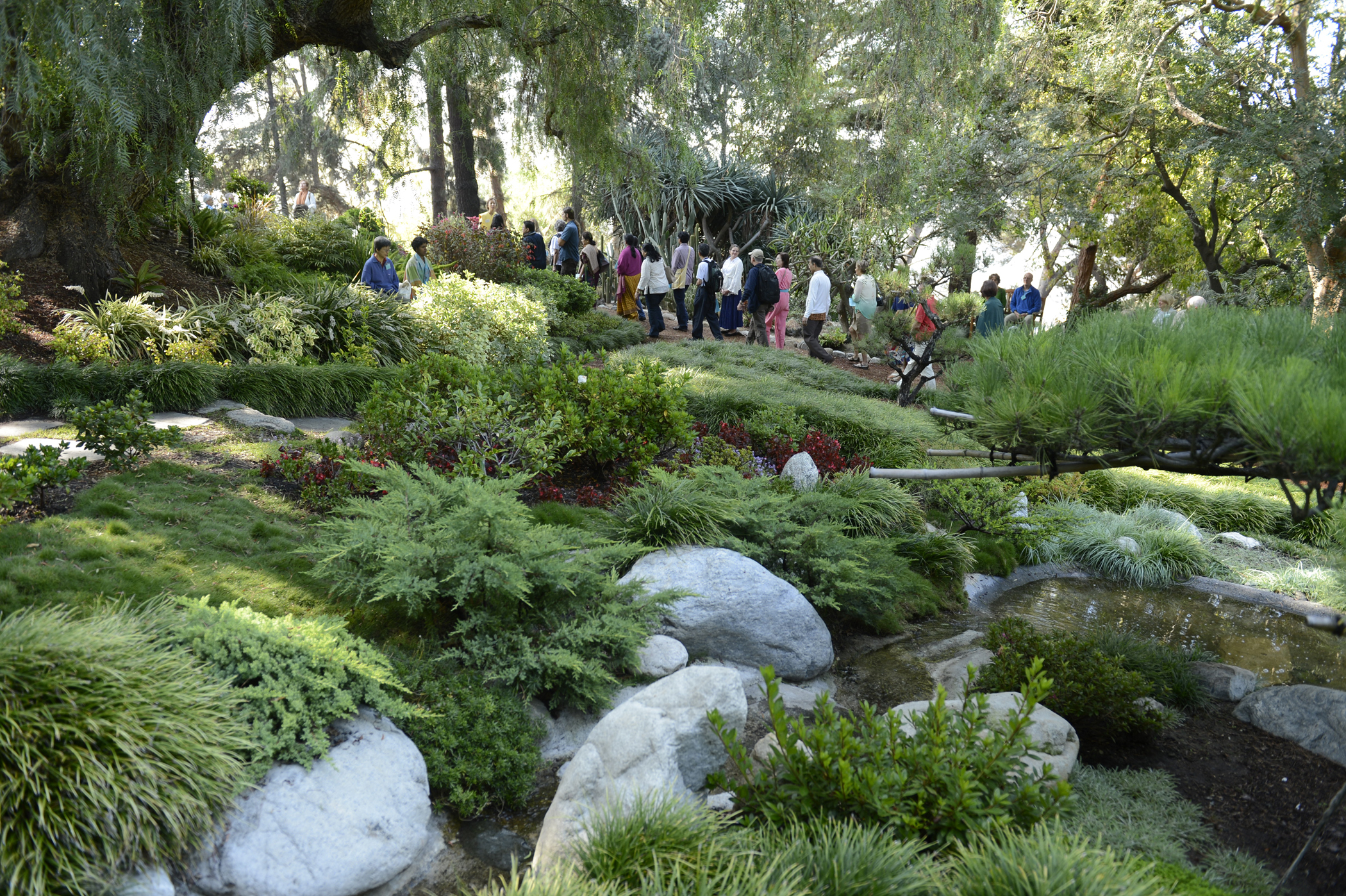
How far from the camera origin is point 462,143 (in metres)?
13.3

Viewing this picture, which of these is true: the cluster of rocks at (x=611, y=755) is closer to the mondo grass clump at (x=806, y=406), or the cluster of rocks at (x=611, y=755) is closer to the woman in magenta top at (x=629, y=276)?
the mondo grass clump at (x=806, y=406)

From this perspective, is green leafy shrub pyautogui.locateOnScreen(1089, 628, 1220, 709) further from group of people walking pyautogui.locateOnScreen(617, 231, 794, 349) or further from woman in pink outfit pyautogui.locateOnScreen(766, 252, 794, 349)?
woman in pink outfit pyautogui.locateOnScreen(766, 252, 794, 349)

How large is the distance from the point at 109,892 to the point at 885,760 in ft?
8.24

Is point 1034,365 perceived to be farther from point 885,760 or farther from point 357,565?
point 357,565

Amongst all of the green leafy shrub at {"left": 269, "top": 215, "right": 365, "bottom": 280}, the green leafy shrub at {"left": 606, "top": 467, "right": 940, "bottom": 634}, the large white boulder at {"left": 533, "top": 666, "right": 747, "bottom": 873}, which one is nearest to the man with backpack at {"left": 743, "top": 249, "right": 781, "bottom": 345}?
the green leafy shrub at {"left": 269, "top": 215, "right": 365, "bottom": 280}

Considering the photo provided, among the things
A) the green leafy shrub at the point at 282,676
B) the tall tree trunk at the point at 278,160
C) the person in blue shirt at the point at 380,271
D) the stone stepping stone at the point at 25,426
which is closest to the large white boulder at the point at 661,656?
the green leafy shrub at the point at 282,676

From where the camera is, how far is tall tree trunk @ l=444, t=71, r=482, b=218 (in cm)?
999

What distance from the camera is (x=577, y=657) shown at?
13.1 ft

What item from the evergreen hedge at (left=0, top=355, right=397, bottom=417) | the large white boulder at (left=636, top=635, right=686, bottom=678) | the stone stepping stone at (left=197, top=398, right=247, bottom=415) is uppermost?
the evergreen hedge at (left=0, top=355, right=397, bottom=417)

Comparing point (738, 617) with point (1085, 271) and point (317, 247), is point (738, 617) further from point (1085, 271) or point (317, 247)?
point (1085, 271)

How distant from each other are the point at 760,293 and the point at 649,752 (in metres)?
10.9

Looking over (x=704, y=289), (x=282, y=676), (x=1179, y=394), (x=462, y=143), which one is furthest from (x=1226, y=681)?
(x=462, y=143)

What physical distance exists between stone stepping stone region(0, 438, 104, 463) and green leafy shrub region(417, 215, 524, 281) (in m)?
7.88

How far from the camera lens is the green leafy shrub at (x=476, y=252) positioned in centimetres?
1353
